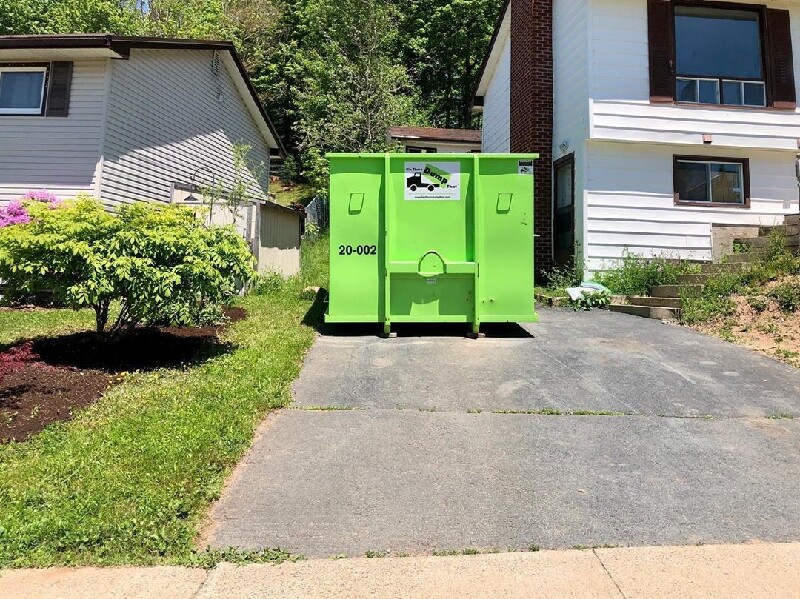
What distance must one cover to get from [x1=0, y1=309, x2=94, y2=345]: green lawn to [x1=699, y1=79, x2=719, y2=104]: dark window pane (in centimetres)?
1222

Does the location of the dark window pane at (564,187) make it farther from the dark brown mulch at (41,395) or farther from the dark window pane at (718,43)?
the dark brown mulch at (41,395)

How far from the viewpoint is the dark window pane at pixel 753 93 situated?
12.0m

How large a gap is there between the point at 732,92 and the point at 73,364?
42.5ft

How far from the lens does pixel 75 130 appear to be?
1188 centimetres

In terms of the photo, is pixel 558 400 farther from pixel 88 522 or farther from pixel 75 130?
pixel 75 130

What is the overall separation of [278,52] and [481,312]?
1214 inches

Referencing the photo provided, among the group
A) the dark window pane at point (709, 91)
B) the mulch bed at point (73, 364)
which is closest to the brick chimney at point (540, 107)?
the dark window pane at point (709, 91)

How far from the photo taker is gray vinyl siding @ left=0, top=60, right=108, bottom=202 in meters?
11.9

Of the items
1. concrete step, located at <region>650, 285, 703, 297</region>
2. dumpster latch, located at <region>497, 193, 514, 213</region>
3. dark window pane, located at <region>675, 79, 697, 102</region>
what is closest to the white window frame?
dumpster latch, located at <region>497, 193, 514, 213</region>

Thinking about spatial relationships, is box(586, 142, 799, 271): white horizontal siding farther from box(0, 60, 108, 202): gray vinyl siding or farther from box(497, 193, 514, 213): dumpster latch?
box(0, 60, 108, 202): gray vinyl siding

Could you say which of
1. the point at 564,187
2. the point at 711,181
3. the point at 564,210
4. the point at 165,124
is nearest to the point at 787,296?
the point at 711,181

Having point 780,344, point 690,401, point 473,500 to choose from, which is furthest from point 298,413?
point 780,344

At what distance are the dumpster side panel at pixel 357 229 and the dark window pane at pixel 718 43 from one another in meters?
8.12

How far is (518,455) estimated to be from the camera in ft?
13.7
